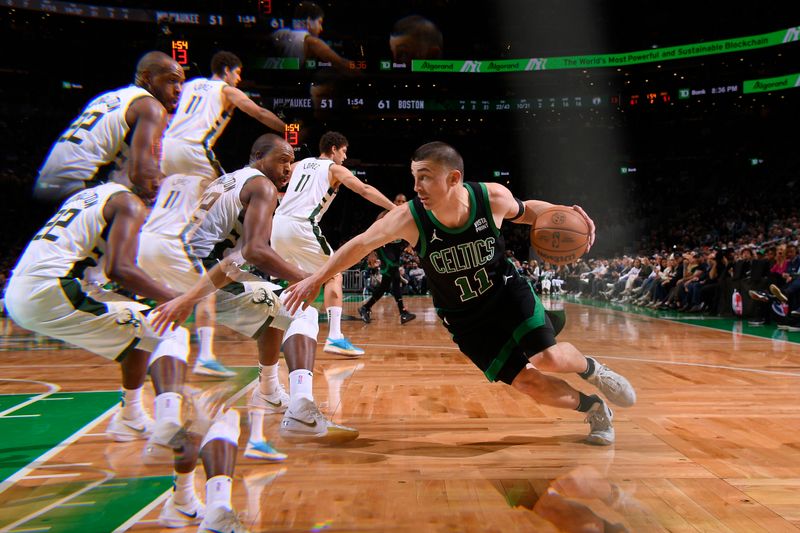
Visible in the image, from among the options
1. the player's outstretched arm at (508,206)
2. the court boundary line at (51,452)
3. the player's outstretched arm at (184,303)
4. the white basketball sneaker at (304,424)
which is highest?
the player's outstretched arm at (508,206)

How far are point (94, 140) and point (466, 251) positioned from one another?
1.45 metres

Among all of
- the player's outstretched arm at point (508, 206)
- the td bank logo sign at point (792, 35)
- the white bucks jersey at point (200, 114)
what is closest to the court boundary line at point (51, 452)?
the white bucks jersey at point (200, 114)

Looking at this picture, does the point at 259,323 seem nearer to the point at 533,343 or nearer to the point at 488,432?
the point at 533,343

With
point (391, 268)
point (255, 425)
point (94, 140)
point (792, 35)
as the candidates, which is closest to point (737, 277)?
point (391, 268)

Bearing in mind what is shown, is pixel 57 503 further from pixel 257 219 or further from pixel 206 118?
pixel 206 118

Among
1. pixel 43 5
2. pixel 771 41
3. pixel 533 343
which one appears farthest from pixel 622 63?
pixel 771 41

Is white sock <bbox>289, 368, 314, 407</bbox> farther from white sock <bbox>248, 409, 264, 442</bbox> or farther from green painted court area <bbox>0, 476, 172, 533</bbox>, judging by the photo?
green painted court area <bbox>0, 476, 172, 533</bbox>

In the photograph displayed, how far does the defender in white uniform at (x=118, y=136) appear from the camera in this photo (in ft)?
3.74

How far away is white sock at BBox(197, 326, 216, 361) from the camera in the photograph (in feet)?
4.05

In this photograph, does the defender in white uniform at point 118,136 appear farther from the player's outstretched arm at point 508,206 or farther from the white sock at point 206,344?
the player's outstretched arm at point 508,206

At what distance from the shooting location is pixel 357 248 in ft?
6.52

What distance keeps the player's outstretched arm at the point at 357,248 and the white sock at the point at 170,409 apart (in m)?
0.44

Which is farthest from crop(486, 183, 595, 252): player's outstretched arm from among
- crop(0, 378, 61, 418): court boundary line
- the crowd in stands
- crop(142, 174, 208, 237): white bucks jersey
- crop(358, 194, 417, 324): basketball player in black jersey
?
the crowd in stands

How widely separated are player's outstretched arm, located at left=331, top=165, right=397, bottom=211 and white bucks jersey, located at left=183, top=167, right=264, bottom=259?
880mm
